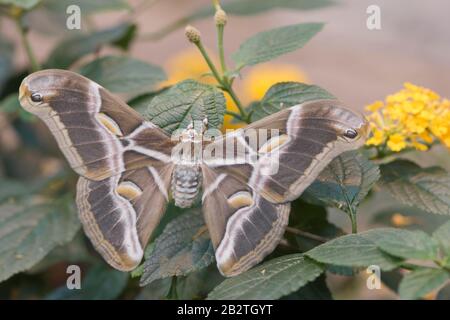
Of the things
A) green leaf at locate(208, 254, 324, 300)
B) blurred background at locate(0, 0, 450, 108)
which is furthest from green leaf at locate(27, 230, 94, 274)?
blurred background at locate(0, 0, 450, 108)

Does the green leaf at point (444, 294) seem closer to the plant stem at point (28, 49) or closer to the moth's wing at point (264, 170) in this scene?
the moth's wing at point (264, 170)

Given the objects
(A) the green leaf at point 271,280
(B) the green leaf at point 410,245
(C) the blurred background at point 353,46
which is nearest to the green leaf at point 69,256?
(A) the green leaf at point 271,280

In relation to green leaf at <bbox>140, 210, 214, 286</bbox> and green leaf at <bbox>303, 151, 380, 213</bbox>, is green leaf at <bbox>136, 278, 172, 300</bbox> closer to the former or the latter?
green leaf at <bbox>140, 210, 214, 286</bbox>

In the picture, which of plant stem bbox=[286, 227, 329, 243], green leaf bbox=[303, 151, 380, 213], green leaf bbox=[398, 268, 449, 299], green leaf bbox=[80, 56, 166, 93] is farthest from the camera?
green leaf bbox=[80, 56, 166, 93]

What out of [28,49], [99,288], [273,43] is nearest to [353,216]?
[273,43]

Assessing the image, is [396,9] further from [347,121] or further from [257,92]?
[347,121]

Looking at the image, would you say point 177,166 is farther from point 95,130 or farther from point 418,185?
point 418,185
